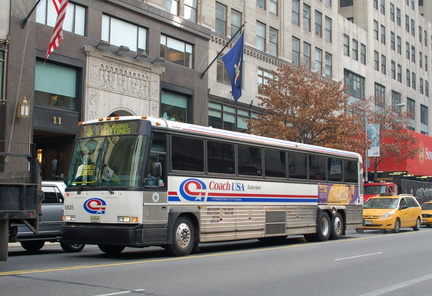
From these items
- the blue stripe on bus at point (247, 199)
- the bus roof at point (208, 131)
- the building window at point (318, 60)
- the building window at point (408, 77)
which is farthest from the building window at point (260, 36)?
the building window at point (408, 77)

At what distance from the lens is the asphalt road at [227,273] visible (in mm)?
8586

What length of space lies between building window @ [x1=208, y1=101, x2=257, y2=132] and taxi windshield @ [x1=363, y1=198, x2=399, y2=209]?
35.7 feet

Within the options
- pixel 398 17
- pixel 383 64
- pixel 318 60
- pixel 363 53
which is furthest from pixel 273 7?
pixel 398 17

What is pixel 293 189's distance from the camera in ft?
58.1

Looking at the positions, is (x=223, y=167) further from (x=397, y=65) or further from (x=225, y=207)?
(x=397, y=65)

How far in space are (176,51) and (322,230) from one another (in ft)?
49.7

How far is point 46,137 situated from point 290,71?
1455 centimetres

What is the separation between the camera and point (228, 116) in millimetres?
34219

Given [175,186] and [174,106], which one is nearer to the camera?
[175,186]

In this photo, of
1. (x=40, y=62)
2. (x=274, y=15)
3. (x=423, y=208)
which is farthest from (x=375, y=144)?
(x=40, y=62)

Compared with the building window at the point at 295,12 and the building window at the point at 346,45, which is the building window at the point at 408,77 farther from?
the building window at the point at 295,12

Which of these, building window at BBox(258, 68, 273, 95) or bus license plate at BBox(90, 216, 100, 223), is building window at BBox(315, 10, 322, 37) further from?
bus license plate at BBox(90, 216, 100, 223)

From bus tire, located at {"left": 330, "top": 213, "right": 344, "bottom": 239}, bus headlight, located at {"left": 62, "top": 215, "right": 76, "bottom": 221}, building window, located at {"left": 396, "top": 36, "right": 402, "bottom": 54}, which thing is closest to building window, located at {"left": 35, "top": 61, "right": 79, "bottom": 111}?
bus headlight, located at {"left": 62, "top": 215, "right": 76, "bottom": 221}

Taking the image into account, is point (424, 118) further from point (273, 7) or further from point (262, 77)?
point (262, 77)
